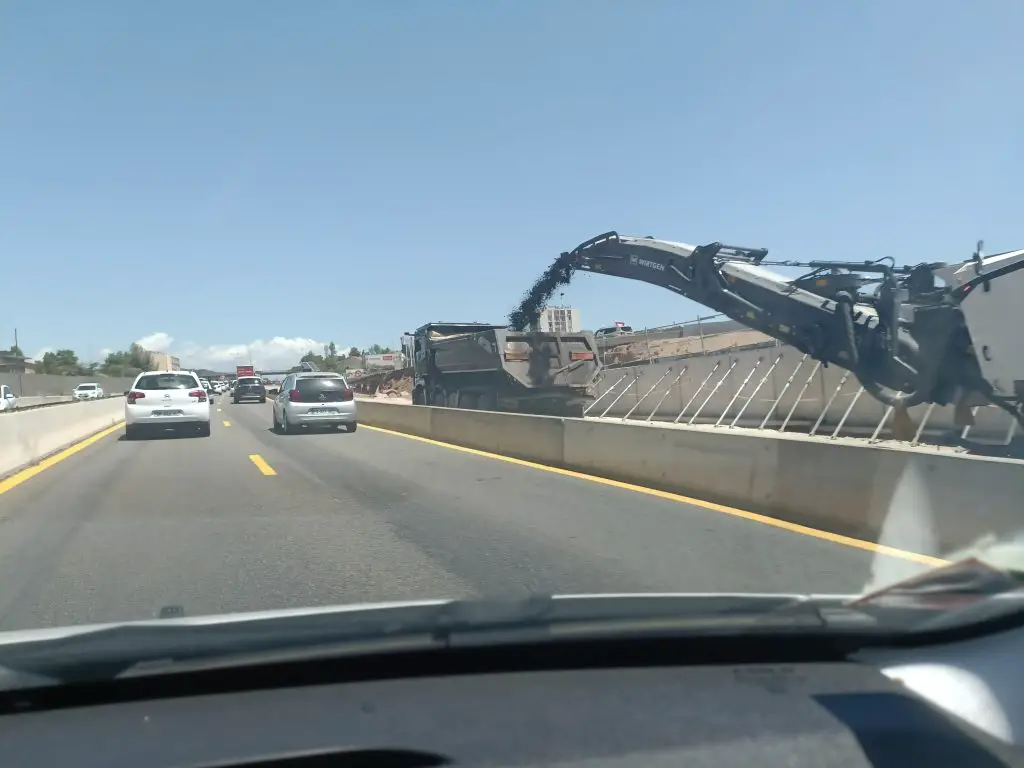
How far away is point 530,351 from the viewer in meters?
26.8

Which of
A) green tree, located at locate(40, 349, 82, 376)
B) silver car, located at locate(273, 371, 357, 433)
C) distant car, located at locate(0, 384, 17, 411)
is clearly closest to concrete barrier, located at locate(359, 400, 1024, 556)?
silver car, located at locate(273, 371, 357, 433)

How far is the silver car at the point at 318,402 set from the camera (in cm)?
2306

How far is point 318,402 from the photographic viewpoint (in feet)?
75.8

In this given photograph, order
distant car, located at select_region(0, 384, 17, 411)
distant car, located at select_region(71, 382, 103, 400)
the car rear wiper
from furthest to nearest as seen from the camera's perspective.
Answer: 1. distant car, located at select_region(71, 382, 103, 400)
2. distant car, located at select_region(0, 384, 17, 411)
3. the car rear wiper

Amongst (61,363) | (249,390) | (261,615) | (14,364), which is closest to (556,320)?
(261,615)

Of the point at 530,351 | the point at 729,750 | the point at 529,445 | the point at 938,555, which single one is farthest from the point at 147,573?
the point at 530,351

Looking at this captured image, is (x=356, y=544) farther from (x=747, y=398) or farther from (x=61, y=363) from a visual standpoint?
(x=61, y=363)

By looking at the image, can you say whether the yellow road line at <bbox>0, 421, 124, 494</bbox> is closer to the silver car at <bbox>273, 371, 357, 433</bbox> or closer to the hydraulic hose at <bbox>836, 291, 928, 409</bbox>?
the silver car at <bbox>273, 371, 357, 433</bbox>

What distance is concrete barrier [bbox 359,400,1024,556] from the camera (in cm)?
708

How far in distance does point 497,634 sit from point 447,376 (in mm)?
27380

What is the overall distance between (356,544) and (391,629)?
17.0ft

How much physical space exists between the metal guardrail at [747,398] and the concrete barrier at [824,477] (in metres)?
6.70

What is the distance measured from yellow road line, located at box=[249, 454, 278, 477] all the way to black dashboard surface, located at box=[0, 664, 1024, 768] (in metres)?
11.3

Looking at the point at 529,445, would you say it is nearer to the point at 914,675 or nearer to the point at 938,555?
the point at 938,555
